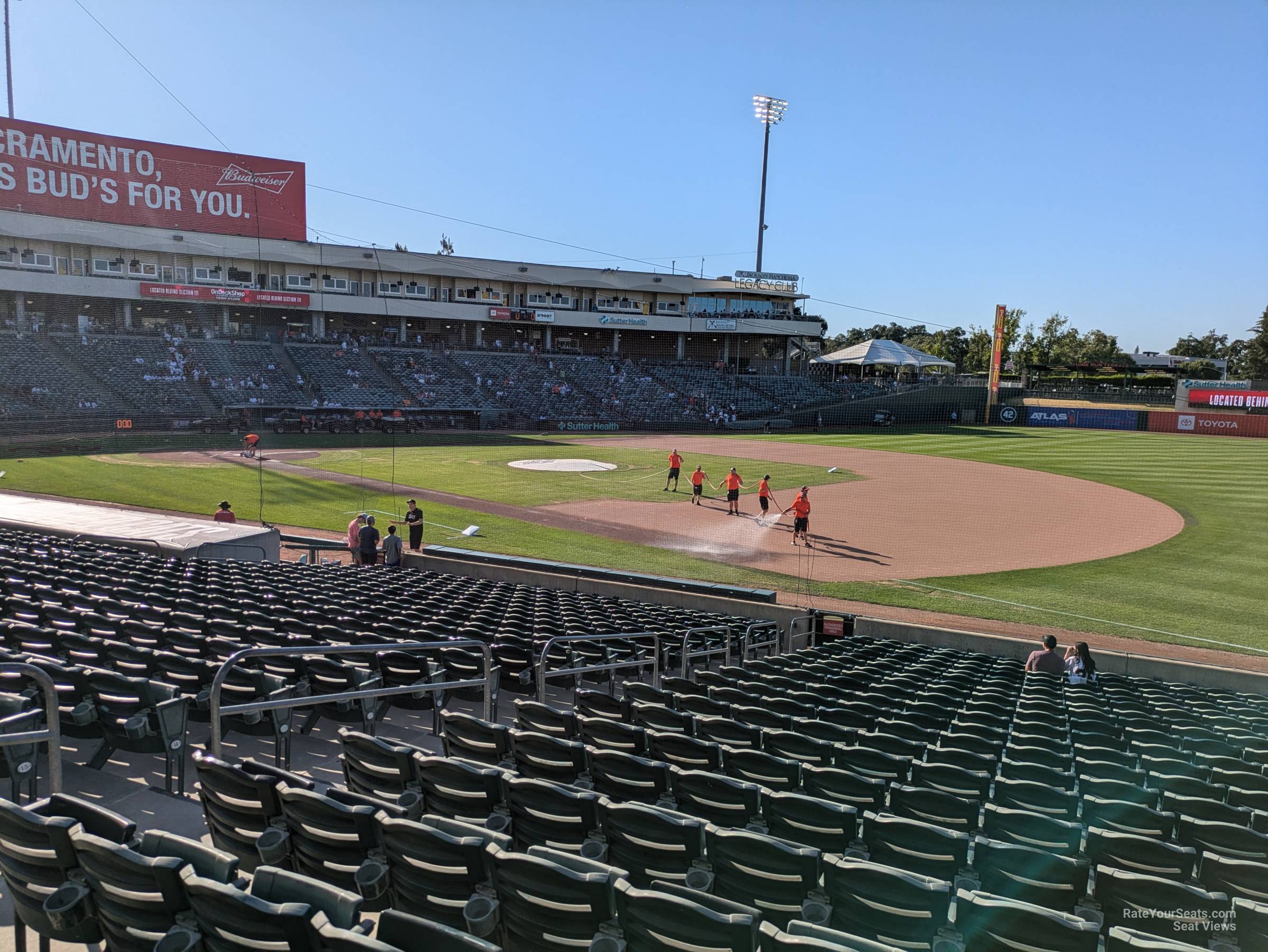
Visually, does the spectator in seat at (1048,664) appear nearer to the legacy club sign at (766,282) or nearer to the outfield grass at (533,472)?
the outfield grass at (533,472)

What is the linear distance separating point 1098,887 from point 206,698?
616 centimetres

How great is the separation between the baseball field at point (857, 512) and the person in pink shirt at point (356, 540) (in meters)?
3.81

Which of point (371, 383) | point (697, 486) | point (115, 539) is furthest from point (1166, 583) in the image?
point (371, 383)

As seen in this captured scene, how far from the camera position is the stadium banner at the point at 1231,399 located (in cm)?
6028

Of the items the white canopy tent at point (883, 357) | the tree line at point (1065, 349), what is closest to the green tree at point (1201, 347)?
the tree line at point (1065, 349)

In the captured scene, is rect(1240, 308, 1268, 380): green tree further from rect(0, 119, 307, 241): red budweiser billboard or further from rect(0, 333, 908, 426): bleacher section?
rect(0, 119, 307, 241): red budweiser billboard

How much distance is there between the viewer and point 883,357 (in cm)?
8194

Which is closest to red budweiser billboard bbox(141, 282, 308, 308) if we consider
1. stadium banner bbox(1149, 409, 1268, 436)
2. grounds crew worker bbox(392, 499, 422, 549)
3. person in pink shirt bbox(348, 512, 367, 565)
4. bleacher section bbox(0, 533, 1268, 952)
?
grounds crew worker bbox(392, 499, 422, 549)

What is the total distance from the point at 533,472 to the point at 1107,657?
27.2m

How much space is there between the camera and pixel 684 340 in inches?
3174

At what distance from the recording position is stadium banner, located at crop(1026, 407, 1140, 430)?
63.5 meters

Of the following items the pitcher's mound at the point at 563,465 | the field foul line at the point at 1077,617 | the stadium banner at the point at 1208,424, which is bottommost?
the field foul line at the point at 1077,617

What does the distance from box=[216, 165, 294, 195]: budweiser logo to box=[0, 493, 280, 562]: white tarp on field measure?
32924 mm

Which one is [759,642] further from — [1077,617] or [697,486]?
[697,486]
